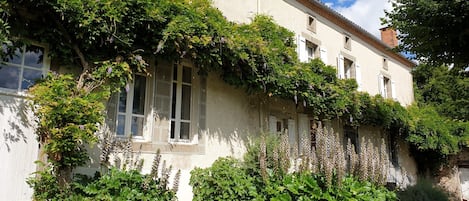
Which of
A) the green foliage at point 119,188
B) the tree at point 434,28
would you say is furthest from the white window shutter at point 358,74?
the green foliage at point 119,188

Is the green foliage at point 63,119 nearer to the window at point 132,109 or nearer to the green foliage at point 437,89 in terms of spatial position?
the window at point 132,109

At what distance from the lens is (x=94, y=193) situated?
15.9 ft

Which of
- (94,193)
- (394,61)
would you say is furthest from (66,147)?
(394,61)

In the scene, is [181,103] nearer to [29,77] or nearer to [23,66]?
[29,77]

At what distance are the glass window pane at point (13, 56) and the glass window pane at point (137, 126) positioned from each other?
2.11m

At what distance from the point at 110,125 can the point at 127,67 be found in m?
1.14

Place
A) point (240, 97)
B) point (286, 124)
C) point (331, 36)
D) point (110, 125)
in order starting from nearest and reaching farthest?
point (110, 125) → point (240, 97) → point (286, 124) → point (331, 36)

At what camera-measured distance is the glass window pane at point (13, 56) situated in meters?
5.08

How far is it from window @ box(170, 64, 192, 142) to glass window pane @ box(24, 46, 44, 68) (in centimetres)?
Answer: 246

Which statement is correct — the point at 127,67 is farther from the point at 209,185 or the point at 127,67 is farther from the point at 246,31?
the point at 246,31

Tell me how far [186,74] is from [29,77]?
2.98 metres

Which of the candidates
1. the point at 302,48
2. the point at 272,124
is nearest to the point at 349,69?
the point at 302,48

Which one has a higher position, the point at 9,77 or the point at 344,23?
the point at 344,23

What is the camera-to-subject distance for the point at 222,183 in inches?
245
